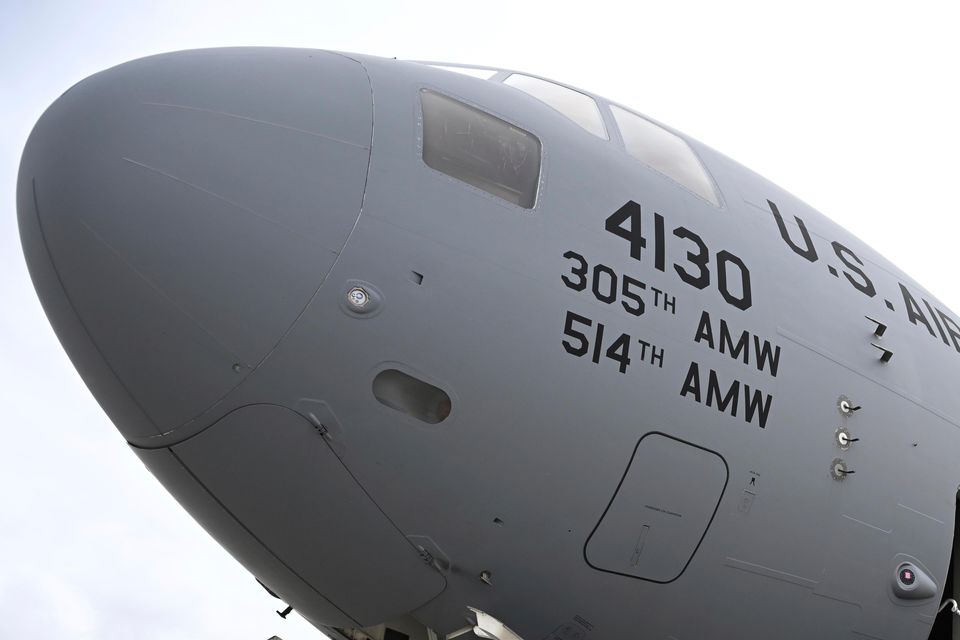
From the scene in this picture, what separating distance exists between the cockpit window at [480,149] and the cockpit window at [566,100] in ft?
2.37

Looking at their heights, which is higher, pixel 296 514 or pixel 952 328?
pixel 952 328

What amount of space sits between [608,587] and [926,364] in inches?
122

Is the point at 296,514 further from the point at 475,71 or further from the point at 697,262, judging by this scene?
the point at 475,71

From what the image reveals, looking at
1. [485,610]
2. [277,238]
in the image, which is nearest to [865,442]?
[485,610]

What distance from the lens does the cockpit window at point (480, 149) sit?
4941 mm

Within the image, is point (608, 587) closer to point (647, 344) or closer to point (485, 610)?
point (485, 610)

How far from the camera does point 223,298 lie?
14.1ft

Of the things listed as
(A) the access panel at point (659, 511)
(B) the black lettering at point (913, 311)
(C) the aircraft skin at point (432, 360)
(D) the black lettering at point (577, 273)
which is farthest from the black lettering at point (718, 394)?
(B) the black lettering at point (913, 311)

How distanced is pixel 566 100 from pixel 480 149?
1.35m

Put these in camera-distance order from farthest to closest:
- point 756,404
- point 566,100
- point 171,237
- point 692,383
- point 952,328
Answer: point 952,328 → point 566,100 → point 756,404 → point 692,383 → point 171,237

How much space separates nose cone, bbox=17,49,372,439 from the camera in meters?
4.29

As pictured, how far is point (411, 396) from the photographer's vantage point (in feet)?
15.0

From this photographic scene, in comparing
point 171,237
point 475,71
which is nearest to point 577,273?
point 171,237

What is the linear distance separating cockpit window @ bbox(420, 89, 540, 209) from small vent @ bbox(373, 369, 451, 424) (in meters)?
1.06
